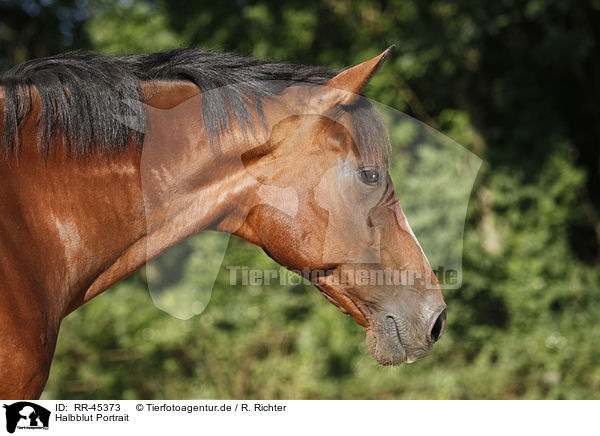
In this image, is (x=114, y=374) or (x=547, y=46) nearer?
(x=114, y=374)

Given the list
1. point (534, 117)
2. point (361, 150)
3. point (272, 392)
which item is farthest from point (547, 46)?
point (361, 150)

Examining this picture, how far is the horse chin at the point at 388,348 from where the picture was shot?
80.0 inches

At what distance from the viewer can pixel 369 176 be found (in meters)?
2.01

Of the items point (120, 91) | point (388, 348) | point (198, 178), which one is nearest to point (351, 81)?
point (198, 178)

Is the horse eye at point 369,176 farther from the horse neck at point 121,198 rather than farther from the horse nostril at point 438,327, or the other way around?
the horse nostril at point 438,327

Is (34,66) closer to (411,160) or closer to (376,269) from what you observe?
(376,269)

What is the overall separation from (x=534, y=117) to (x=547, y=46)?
1133 millimetres

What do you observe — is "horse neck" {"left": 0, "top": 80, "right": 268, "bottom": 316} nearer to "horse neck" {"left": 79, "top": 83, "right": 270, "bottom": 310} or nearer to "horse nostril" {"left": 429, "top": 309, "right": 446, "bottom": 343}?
"horse neck" {"left": 79, "top": 83, "right": 270, "bottom": 310}

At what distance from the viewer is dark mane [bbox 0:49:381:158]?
5.76ft

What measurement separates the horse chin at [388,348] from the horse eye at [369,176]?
0.56 meters

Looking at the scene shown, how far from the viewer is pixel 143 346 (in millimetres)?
6438
